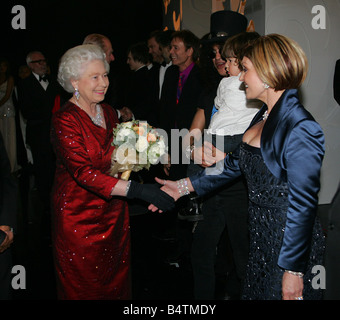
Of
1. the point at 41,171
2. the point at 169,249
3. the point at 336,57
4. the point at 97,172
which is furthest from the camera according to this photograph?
the point at 41,171

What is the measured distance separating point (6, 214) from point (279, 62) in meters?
1.64

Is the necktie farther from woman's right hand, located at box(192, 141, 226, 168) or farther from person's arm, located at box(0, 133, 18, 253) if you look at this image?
person's arm, located at box(0, 133, 18, 253)

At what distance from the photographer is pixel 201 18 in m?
7.23

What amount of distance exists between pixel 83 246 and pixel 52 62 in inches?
276

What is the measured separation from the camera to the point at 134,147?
2508 millimetres

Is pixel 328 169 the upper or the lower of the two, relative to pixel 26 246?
upper

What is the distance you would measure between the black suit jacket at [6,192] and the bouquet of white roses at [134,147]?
0.65m

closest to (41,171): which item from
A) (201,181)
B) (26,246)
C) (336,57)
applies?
(26,246)

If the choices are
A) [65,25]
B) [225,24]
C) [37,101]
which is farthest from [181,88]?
[65,25]

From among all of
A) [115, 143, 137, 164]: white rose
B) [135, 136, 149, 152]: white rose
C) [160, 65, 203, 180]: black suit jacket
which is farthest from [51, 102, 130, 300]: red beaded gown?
[160, 65, 203, 180]: black suit jacket

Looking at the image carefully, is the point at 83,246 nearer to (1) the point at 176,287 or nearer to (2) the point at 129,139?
(2) the point at 129,139

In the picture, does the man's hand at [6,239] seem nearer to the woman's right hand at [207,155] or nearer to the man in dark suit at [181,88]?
the woman's right hand at [207,155]

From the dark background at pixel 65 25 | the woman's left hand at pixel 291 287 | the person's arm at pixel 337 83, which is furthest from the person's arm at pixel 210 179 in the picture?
the dark background at pixel 65 25

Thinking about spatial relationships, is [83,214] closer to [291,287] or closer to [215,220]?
[215,220]
